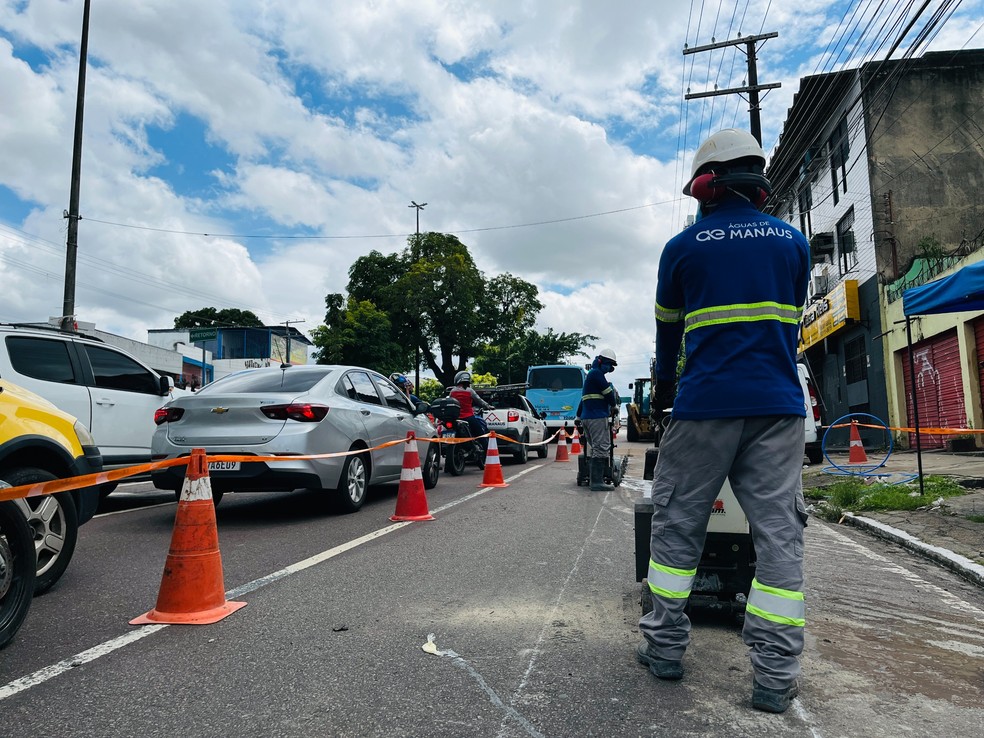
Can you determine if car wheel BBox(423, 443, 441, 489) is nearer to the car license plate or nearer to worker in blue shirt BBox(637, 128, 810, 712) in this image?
the car license plate

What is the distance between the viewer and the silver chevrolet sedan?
6977 millimetres

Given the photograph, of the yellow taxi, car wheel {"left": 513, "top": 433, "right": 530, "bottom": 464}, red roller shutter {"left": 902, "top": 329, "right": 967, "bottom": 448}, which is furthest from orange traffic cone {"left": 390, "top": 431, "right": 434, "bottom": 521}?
red roller shutter {"left": 902, "top": 329, "right": 967, "bottom": 448}

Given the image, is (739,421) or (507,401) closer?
(739,421)

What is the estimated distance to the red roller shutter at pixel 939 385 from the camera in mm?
18672

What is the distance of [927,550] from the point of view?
6031 mm

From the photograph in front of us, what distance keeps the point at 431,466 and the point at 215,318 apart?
8805 centimetres

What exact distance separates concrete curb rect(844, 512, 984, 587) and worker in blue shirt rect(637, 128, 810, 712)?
301 centimetres

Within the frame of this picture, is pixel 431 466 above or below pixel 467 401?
below

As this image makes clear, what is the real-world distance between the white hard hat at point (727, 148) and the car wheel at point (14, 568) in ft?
11.7

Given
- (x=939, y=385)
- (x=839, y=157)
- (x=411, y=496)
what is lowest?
(x=411, y=496)

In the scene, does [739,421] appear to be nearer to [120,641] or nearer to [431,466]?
[120,641]

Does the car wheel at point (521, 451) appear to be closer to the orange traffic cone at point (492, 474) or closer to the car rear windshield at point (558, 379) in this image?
the orange traffic cone at point (492, 474)

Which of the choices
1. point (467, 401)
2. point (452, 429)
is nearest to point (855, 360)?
point (467, 401)

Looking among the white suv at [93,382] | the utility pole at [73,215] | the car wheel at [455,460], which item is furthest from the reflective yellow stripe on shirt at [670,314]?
the utility pole at [73,215]
